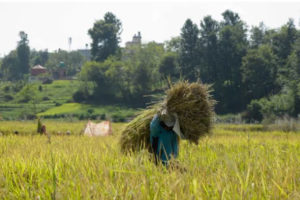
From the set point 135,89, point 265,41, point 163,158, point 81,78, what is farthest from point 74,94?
point 163,158

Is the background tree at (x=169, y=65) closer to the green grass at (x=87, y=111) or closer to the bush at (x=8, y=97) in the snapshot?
the green grass at (x=87, y=111)

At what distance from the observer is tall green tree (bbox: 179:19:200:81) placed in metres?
53.4

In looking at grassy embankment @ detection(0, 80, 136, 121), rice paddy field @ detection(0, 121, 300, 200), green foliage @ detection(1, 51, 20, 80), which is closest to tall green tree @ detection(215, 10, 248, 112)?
grassy embankment @ detection(0, 80, 136, 121)

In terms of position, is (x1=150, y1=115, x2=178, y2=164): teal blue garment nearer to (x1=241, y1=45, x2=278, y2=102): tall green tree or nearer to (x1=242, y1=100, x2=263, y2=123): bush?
(x1=242, y1=100, x2=263, y2=123): bush

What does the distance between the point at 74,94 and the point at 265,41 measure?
30.7m

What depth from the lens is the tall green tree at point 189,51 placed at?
53.4 m

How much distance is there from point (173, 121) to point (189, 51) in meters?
50.4

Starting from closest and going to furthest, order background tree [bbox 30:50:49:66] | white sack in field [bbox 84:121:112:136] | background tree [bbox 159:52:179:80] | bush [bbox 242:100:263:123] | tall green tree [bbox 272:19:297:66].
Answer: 1. white sack in field [bbox 84:121:112:136]
2. bush [bbox 242:100:263:123]
3. tall green tree [bbox 272:19:297:66]
4. background tree [bbox 159:52:179:80]
5. background tree [bbox 30:50:49:66]

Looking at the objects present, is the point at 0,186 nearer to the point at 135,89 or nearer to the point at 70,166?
the point at 70,166

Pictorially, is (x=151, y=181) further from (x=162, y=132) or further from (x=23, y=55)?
(x=23, y=55)

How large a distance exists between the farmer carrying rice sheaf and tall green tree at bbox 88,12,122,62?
68.8 m

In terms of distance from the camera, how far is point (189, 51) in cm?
5497

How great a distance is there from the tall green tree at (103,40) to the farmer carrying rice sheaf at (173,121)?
6881cm

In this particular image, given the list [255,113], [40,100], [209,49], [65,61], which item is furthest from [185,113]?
[65,61]
